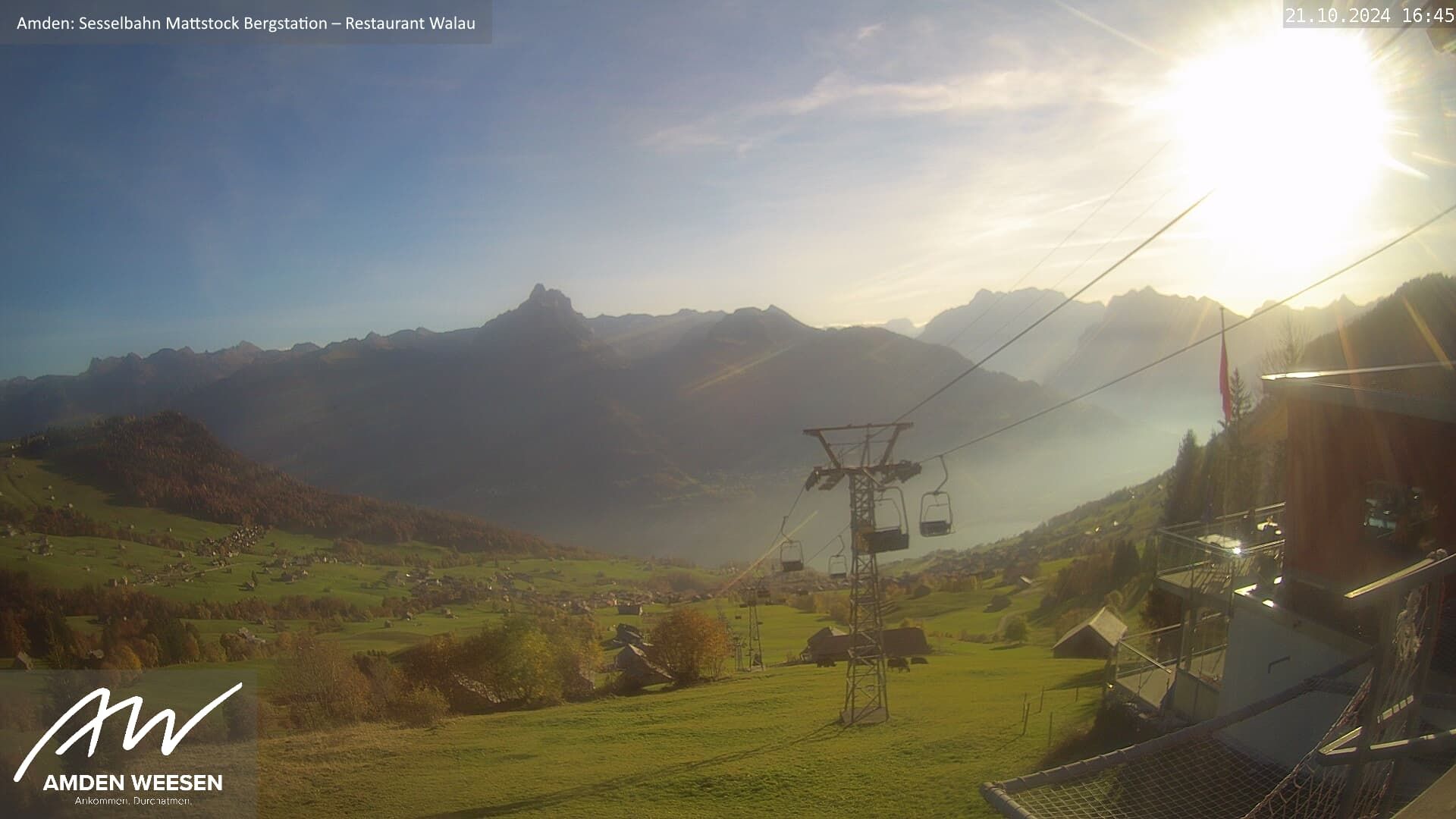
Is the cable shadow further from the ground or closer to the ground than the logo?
closer to the ground

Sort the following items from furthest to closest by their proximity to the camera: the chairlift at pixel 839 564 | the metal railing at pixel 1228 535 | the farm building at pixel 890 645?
the farm building at pixel 890 645, the chairlift at pixel 839 564, the metal railing at pixel 1228 535

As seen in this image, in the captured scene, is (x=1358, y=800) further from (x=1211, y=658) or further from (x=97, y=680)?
(x=97, y=680)

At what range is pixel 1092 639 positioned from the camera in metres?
25.4

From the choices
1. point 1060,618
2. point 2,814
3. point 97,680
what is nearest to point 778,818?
point 2,814

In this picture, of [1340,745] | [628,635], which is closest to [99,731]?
[1340,745]

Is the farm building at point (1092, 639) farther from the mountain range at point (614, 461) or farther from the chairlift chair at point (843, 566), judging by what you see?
the mountain range at point (614, 461)

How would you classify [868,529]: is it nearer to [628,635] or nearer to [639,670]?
[639,670]

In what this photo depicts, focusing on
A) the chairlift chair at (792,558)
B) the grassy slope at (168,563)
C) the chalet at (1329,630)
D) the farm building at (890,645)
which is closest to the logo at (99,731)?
the chairlift chair at (792,558)

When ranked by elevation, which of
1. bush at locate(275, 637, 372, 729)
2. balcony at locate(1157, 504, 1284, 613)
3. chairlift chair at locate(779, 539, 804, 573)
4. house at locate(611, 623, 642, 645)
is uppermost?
balcony at locate(1157, 504, 1284, 613)

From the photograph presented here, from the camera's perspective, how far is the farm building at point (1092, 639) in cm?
2492

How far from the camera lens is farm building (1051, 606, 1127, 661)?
24.9 m

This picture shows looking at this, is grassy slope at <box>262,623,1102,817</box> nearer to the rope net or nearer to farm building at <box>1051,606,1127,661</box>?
farm building at <box>1051,606,1127,661</box>

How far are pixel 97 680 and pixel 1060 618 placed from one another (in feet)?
133

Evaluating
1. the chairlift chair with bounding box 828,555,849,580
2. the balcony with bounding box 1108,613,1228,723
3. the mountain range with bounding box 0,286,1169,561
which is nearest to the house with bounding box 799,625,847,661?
the chairlift chair with bounding box 828,555,849,580
